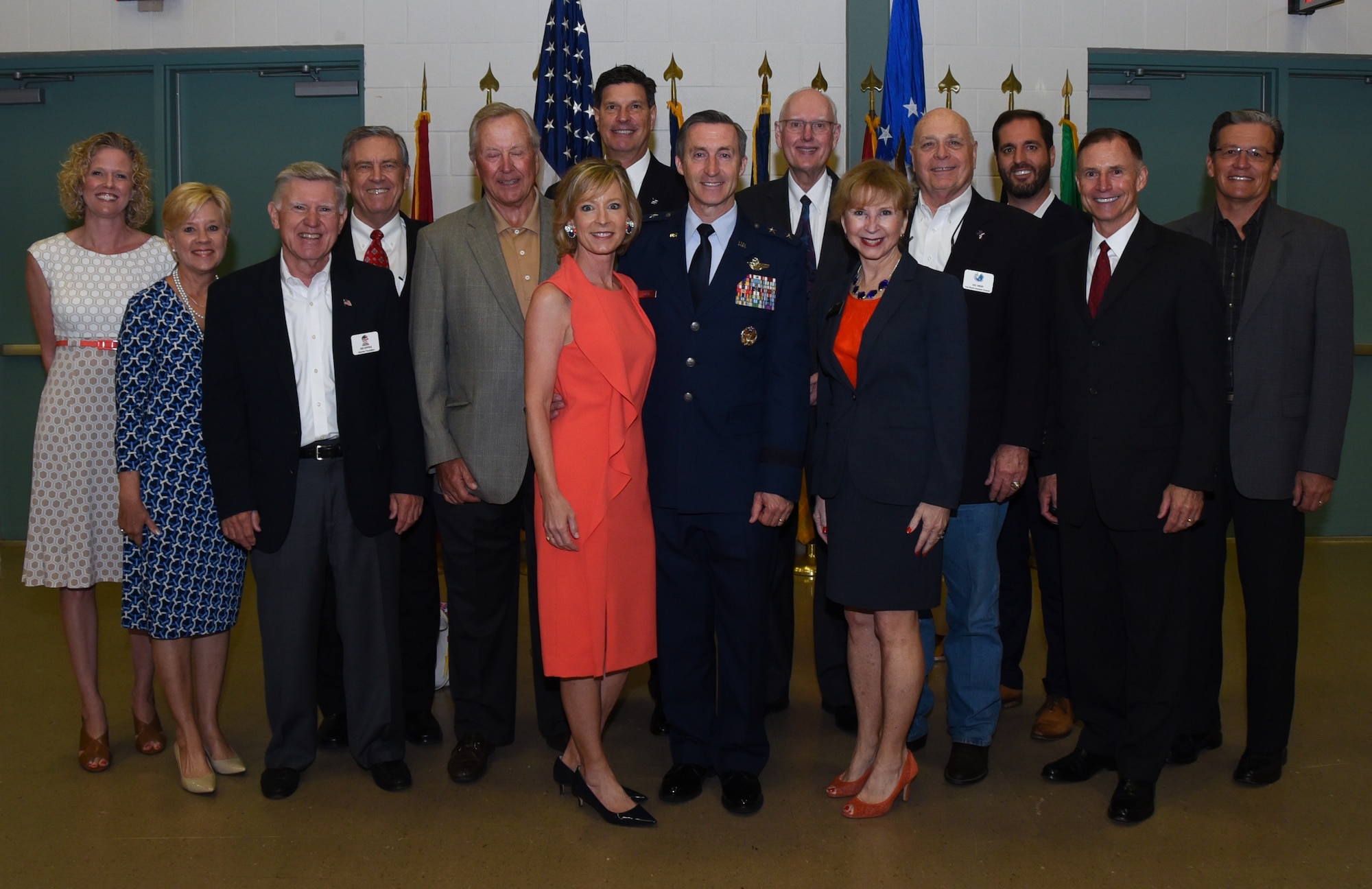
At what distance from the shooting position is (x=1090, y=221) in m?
3.21

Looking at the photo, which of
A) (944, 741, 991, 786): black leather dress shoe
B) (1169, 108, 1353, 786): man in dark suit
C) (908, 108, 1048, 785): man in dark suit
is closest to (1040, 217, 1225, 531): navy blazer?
(908, 108, 1048, 785): man in dark suit

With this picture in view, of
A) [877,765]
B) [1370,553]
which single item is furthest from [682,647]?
[1370,553]

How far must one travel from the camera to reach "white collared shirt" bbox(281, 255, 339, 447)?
3020mm

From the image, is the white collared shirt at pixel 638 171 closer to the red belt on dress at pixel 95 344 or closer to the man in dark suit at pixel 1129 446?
the man in dark suit at pixel 1129 446

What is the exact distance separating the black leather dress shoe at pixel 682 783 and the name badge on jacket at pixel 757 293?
1312 millimetres

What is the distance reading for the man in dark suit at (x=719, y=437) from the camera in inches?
115

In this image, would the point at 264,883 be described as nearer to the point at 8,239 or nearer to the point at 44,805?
the point at 44,805

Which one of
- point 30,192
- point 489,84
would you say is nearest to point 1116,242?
point 489,84

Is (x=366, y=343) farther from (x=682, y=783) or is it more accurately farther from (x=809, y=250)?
(x=682, y=783)

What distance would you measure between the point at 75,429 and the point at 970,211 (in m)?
2.79

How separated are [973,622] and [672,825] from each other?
1.05m

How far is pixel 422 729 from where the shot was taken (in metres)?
3.51

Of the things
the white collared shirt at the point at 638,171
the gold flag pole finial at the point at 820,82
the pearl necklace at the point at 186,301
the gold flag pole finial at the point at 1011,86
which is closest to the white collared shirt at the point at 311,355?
the pearl necklace at the point at 186,301

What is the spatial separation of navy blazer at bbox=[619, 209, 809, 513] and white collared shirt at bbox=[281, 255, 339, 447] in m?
0.89
